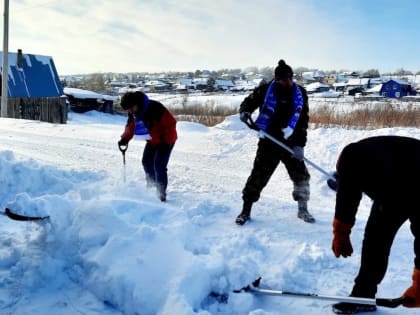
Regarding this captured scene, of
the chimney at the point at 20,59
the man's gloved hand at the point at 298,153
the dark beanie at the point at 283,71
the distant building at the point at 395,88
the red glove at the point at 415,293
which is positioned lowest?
the red glove at the point at 415,293

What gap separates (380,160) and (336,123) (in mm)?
10029

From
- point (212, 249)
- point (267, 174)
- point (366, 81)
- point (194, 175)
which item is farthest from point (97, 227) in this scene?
point (366, 81)

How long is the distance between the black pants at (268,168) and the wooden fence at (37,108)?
19.4 m

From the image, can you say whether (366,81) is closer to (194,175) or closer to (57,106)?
(57,106)

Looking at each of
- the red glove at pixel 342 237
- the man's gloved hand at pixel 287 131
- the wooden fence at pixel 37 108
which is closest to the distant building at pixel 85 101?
the wooden fence at pixel 37 108

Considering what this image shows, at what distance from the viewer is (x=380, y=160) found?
2.20 m

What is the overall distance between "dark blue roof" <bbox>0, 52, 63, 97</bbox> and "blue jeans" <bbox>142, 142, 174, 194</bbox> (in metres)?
21.1

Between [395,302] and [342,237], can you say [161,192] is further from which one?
[395,302]

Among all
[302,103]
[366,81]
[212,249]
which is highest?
[366,81]

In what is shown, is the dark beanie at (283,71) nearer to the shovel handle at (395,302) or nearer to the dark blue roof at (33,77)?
the shovel handle at (395,302)

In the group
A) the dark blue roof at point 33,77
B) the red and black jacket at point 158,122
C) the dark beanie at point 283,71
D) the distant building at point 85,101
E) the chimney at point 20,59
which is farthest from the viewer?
the distant building at point 85,101

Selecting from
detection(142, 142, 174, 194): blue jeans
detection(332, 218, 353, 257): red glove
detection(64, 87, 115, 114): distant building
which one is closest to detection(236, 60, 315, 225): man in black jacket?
detection(142, 142, 174, 194): blue jeans

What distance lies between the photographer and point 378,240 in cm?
262

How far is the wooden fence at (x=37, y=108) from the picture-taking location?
21047mm
